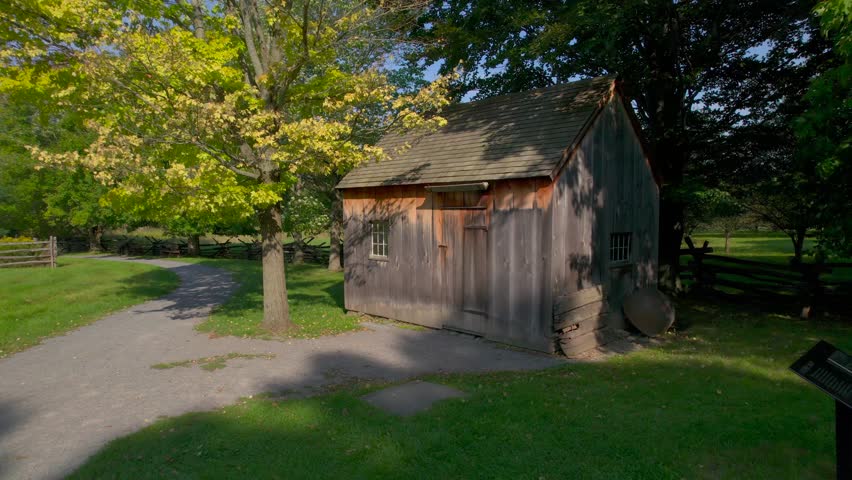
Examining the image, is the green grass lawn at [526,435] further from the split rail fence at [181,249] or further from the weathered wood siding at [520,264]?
the split rail fence at [181,249]

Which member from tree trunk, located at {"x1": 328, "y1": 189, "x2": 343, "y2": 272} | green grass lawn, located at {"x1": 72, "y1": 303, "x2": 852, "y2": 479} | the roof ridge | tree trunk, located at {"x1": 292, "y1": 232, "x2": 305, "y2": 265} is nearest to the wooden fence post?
tree trunk, located at {"x1": 292, "y1": 232, "x2": 305, "y2": 265}

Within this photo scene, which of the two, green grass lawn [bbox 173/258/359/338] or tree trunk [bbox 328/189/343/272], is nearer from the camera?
Answer: green grass lawn [bbox 173/258/359/338]

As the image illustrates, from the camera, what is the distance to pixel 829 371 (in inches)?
159

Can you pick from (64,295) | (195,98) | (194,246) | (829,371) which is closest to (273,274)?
(195,98)

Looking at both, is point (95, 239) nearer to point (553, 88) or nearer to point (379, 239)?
point (379, 239)

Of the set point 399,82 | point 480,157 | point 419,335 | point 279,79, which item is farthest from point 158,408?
point 399,82

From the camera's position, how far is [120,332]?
12.1 m

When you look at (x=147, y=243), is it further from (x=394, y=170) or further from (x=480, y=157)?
(x=480, y=157)

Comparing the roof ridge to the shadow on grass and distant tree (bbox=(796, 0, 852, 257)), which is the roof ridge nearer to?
distant tree (bbox=(796, 0, 852, 257))

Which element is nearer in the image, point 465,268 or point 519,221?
point 519,221

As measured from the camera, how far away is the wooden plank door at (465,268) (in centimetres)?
1143

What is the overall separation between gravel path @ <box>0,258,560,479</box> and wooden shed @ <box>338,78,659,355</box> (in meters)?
0.97

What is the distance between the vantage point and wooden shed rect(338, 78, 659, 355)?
412 inches

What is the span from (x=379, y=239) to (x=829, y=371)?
438 inches
